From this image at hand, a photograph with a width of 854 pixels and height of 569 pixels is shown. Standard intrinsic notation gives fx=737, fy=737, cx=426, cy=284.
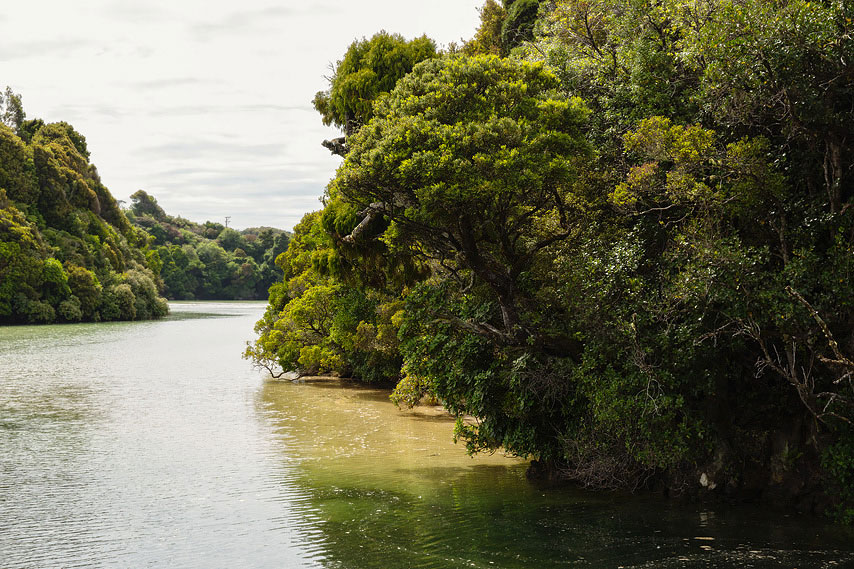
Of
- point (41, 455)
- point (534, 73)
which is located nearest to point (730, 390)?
point (534, 73)

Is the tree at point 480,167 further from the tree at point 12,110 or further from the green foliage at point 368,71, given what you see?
the tree at point 12,110

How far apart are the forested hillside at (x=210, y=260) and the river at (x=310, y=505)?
11206 centimetres

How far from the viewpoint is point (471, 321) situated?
14250 mm

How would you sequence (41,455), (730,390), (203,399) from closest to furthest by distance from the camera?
1. (730,390)
2. (41,455)
3. (203,399)

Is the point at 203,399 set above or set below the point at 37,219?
below

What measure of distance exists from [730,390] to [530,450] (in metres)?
3.80

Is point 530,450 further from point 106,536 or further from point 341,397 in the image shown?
point 341,397

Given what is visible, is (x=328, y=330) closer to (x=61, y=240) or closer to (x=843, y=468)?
(x=843, y=468)

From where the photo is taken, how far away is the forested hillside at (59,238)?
2638 inches

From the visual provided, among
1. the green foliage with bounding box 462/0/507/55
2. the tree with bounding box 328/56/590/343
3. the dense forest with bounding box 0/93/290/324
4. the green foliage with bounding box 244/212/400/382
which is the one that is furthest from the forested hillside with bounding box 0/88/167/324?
the tree with bounding box 328/56/590/343

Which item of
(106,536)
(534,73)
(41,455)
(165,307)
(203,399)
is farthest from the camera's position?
(165,307)

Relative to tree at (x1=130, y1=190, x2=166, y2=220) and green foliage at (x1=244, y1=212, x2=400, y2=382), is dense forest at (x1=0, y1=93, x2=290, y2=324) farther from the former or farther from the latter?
tree at (x1=130, y1=190, x2=166, y2=220)

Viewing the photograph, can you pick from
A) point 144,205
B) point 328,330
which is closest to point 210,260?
point 144,205

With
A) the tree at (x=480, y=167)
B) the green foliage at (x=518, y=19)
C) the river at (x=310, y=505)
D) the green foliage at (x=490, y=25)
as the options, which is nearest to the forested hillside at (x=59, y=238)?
the river at (x=310, y=505)
